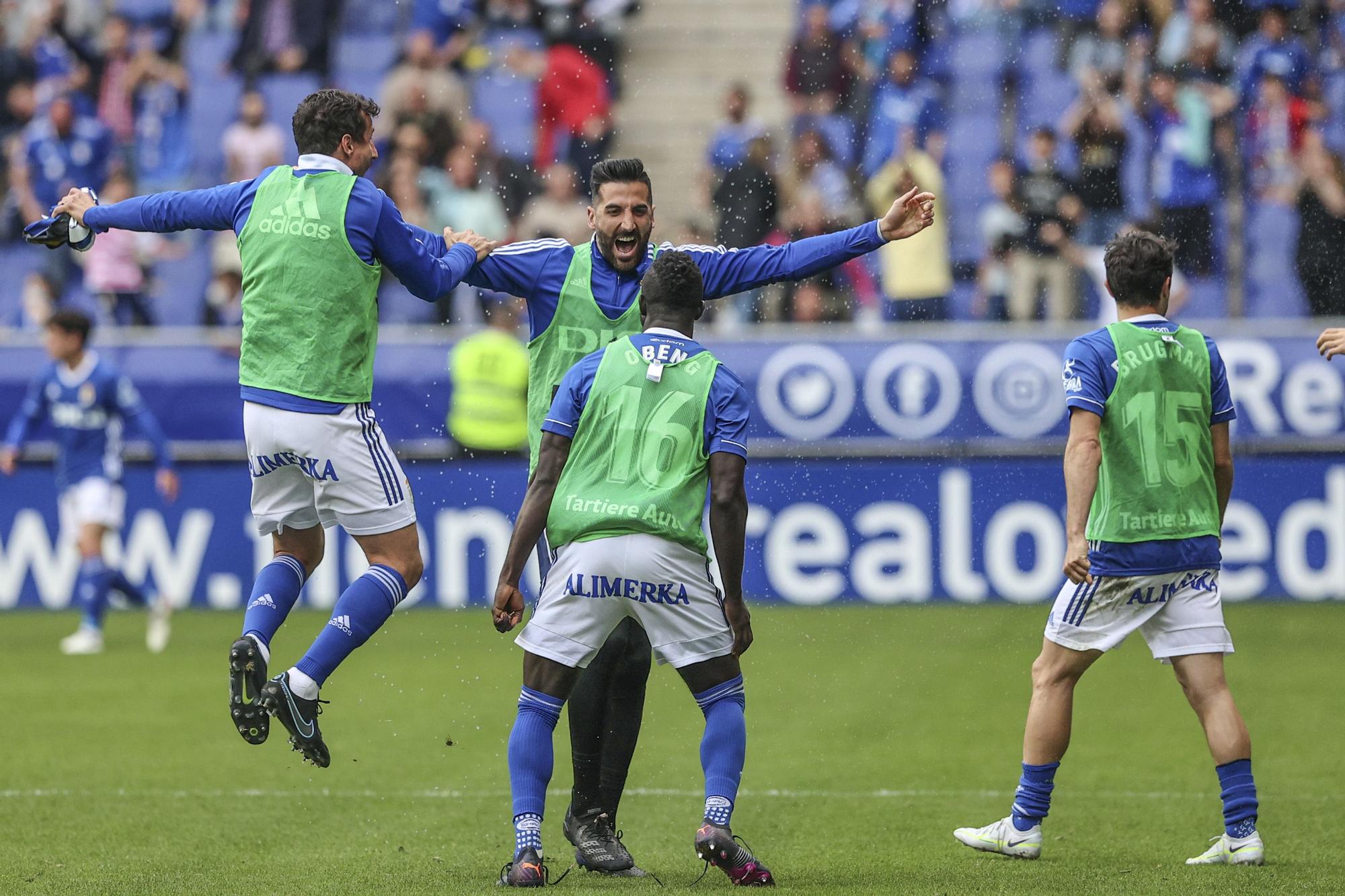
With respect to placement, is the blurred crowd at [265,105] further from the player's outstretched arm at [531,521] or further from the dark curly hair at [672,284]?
the player's outstretched arm at [531,521]

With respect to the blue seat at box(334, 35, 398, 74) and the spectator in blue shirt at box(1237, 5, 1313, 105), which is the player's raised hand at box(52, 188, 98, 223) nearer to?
the spectator in blue shirt at box(1237, 5, 1313, 105)

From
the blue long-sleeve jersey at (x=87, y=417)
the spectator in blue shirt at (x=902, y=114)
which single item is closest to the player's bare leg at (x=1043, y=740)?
the blue long-sleeve jersey at (x=87, y=417)

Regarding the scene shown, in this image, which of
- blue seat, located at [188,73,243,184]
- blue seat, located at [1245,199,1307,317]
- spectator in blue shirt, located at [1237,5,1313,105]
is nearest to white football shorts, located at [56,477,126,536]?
blue seat, located at [188,73,243,184]

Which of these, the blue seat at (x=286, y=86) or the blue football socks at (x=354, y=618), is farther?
the blue seat at (x=286, y=86)

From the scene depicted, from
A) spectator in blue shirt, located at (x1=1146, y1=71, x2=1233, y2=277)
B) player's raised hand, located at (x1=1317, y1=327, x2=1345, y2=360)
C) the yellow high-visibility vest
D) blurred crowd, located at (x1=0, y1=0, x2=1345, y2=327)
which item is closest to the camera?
player's raised hand, located at (x1=1317, y1=327, x2=1345, y2=360)

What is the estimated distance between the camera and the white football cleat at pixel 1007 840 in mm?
6367

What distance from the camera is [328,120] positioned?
620 cm

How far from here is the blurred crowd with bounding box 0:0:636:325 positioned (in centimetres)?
1641

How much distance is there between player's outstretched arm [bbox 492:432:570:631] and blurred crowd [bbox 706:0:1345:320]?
9500 millimetres

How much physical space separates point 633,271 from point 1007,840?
7.71 feet

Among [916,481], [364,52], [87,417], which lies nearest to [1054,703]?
[916,481]

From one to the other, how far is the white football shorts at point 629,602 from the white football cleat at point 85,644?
7.60m

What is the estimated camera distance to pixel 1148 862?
20.7 feet

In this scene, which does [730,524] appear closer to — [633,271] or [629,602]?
[629,602]
